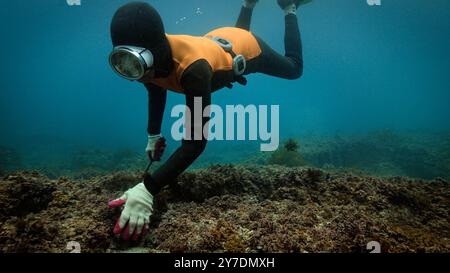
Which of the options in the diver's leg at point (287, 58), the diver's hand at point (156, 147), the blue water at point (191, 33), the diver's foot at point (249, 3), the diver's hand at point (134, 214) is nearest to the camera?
the diver's hand at point (134, 214)

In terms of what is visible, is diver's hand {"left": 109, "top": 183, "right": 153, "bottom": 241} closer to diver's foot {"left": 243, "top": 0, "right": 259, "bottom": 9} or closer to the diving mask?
the diving mask

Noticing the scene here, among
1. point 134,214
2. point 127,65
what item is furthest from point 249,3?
point 134,214

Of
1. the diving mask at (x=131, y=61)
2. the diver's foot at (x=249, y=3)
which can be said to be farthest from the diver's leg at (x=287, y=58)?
the diving mask at (x=131, y=61)

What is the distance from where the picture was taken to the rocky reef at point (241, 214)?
3467mm

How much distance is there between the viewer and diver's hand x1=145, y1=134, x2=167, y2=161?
5.13m

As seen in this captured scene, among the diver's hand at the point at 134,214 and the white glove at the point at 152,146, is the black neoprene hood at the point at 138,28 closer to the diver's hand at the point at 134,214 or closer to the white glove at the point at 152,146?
the diver's hand at the point at 134,214

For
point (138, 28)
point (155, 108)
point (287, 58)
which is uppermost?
point (287, 58)

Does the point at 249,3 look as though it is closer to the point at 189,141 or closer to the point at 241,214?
the point at 189,141

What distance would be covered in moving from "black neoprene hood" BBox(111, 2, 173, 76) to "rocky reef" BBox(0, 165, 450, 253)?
2.23 meters

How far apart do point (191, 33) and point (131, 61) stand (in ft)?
160

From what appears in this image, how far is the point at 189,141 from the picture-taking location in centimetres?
363

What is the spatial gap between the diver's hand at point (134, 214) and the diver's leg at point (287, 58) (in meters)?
3.77

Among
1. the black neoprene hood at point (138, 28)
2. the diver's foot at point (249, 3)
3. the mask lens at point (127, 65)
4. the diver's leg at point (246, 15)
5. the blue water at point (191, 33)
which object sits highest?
the blue water at point (191, 33)
